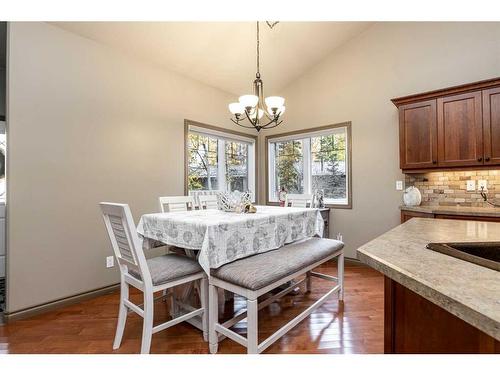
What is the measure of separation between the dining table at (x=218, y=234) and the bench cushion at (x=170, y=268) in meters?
0.09

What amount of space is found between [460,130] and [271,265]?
244 cm

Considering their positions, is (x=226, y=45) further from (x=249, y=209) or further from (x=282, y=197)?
(x=282, y=197)

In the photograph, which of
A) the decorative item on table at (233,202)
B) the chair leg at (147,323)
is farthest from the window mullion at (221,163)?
the chair leg at (147,323)

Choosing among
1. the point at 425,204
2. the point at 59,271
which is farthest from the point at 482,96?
the point at 59,271

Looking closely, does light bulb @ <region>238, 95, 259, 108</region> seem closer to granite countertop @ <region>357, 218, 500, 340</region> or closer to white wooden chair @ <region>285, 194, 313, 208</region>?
white wooden chair @ <region>285, 194, 313, 208</region>

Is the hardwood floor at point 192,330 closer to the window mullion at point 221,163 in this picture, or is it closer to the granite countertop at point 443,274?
the granite countertop at point 443,274

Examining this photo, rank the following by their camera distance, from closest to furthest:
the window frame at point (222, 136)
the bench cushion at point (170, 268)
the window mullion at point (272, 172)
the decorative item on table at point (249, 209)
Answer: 1. the bench cushion at point (170, 268)
2. the decorative item on table at point (249, 209)
3. the window frame at point (222, 136)
4. the window mullion at point (272, 172)

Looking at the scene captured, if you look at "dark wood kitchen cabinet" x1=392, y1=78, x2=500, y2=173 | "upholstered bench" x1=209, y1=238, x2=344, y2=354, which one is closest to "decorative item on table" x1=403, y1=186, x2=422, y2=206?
"dark wood kitchen cabinet" x1=392, y1=78, x2=500, y2=173

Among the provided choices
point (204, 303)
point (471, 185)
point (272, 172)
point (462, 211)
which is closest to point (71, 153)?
point (204, 303)

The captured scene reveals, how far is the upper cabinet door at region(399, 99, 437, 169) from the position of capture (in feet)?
9.20

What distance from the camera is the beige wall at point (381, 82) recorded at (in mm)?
2857

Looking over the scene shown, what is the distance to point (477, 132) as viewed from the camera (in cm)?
257

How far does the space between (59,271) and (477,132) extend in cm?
422
